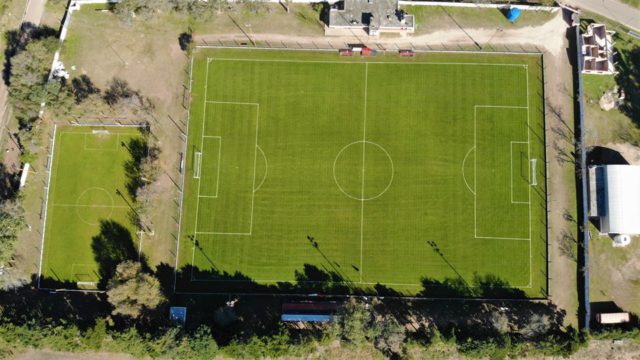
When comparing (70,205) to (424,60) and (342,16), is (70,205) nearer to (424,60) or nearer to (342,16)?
(342,16)

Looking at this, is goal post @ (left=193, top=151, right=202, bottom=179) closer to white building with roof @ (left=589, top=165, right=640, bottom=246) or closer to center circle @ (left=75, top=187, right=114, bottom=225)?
center circle @ (left=75, top=187, right=114, bottom=225)

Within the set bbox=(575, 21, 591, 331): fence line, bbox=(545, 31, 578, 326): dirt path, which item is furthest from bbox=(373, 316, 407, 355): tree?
bbox=(575, 21, 591, 331): fence line

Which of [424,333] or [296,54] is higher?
[296,54]

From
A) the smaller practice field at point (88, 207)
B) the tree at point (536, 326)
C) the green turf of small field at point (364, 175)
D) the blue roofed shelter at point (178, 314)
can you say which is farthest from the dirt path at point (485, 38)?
the blue roofed shelter at point (178, 314)

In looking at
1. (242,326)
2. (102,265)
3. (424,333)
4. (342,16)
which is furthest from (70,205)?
(424,333)

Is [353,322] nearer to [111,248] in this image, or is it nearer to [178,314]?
[178,314]

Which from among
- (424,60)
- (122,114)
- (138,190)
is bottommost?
(138,190)
